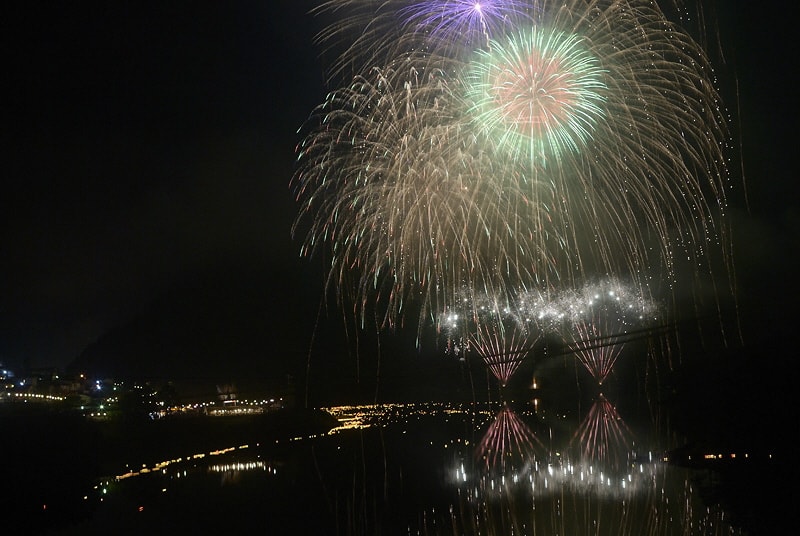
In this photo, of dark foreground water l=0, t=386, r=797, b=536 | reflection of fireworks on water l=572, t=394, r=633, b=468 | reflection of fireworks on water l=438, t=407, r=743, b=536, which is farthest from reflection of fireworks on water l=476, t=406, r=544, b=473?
reflection of fireworks on water l=572, t=394, r=633, b=468

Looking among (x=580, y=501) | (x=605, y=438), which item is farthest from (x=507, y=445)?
(x=580, y=501)

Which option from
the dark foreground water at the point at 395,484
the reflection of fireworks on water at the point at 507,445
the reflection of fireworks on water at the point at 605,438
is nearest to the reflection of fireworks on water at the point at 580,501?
the dark foreground water at the point at 395,484

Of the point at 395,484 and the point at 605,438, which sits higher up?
the point at 605,438

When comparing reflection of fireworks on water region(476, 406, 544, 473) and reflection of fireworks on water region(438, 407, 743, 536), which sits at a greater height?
reflection of fireworks on water region(476, 406, 544, 473)

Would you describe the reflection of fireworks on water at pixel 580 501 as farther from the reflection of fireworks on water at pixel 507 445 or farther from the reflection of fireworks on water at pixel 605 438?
the reflection of fireworks on water at pixel 507 445

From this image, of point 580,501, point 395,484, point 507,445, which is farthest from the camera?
point 507,445

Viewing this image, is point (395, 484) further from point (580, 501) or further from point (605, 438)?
point (605, 438)

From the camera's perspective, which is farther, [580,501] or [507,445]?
[507,445]

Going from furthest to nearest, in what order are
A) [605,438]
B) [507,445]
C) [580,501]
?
[507,445] → [605,438] → [580,501]

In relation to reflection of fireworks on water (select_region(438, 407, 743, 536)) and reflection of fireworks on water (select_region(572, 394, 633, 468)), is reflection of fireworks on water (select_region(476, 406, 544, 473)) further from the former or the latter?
reflection of fireworks on water (select_region(572, 394, 633, 468))
